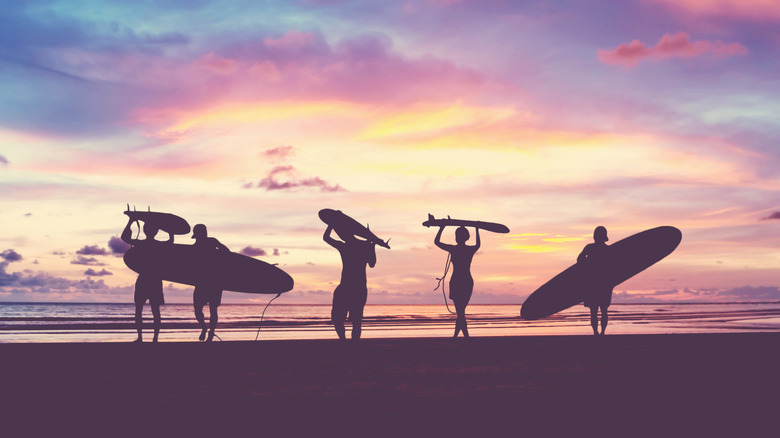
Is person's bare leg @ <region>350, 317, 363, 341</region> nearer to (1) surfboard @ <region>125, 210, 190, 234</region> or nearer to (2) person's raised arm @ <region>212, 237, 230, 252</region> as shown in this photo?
(2) person's raised arm @ <region>212, 237, 230, 252</region>

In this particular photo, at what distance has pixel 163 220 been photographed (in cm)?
1249

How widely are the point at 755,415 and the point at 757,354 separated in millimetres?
5361

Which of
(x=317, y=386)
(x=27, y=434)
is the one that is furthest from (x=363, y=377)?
(x=27, y=434)

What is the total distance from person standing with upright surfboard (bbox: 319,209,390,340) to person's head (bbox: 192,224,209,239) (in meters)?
2.25

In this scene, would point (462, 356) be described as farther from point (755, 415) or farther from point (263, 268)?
point (263, 268)

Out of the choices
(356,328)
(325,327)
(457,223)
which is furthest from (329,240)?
(325,327)

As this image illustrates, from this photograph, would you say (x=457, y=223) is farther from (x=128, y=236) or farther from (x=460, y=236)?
(x=128, y=236)

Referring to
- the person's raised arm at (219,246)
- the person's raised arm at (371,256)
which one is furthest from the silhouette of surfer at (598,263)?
the person's raised arm at (219,246)

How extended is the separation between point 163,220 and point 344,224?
3590mm

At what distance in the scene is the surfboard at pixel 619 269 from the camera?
16.1 m

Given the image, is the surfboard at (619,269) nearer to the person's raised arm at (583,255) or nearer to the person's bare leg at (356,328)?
the person's raised arm at (583,255)

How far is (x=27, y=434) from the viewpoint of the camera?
452cm

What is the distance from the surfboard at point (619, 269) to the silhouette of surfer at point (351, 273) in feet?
20.6

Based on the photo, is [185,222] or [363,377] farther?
[185,222]
